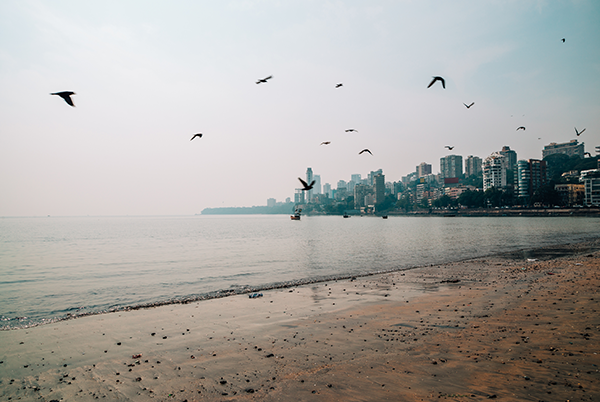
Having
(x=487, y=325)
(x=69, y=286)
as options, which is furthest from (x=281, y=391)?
(x=69, y=286)

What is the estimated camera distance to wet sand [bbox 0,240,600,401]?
759 cm

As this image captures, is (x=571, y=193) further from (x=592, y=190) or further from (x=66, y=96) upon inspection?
(x=66, y=96)

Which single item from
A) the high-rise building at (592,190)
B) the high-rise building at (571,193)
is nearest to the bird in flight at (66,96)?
the high-rise building at (592,190)

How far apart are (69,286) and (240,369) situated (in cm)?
2165

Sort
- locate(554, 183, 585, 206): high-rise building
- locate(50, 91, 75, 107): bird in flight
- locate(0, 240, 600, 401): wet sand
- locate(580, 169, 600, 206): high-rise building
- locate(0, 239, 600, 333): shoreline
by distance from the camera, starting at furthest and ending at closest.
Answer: locate(554, 183, 585, 206): high-rise building < locate(580, 169, 600, 206): high-rise building < locate(0, 239, 600, 333): shoreline < locate(50, 91, 75, 107): bird in flight < locate(0, 240, 600, 401): wet sand

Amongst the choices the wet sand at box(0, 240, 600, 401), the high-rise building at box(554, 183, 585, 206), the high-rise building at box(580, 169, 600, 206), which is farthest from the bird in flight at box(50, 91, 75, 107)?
the high-rise building at box(554, 183, 585, 206)

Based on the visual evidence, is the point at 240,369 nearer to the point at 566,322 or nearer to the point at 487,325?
the point at 487,325

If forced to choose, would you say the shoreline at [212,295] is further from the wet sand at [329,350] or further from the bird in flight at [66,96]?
the bird in flight at [66,96]

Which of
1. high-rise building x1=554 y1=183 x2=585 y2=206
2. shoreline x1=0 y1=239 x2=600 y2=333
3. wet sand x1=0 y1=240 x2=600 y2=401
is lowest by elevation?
shoreline x1=0 y1=239 x2=600 y2=333

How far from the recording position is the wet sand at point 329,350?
24.9 ft

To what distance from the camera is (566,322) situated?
1108cm

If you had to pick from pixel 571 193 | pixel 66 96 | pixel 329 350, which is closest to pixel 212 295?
pixel 329 350

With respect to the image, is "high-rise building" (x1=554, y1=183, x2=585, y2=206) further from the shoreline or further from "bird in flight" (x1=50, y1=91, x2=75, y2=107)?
"bird in flight" (x1=50, y1=91, x2=75, y2=107)

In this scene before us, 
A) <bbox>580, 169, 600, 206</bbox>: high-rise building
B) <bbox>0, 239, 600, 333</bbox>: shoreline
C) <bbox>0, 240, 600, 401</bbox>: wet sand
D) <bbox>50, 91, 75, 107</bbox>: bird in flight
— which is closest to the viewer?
<bbox>0, 240, 600, 401</bbox>: wet sand
